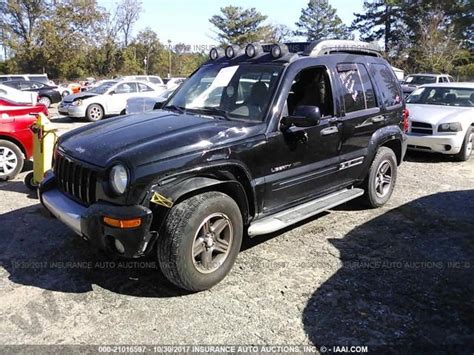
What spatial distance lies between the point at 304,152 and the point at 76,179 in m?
2.19

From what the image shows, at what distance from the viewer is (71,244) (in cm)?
466

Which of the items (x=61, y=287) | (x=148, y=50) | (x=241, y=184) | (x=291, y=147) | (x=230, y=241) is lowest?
(x=61, y=287)

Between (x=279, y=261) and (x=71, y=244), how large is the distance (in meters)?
2.17

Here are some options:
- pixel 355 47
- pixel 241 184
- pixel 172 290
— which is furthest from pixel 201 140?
pixel 355 47

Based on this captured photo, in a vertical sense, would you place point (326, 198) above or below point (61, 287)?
above

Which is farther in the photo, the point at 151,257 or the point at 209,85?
the point at 209,85

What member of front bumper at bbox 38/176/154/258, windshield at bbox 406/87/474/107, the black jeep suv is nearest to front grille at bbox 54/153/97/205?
the black jeep suv

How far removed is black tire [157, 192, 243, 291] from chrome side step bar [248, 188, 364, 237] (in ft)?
0.79

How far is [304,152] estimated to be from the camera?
14.8 feet

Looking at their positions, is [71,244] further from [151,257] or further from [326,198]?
[326,198]

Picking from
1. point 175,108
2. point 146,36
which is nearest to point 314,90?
point 175,108

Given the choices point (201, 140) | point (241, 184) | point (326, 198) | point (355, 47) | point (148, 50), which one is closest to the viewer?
point (201, 140)

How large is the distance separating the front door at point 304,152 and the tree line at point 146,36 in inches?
1598

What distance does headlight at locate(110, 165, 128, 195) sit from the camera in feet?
11.1
